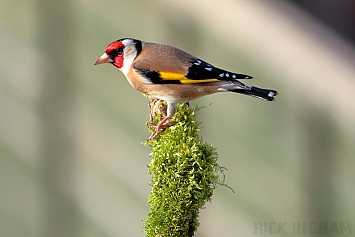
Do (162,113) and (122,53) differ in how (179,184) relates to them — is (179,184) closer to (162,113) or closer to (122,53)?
(162,113)

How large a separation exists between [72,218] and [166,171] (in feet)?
5.25

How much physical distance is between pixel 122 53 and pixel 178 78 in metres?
0.29

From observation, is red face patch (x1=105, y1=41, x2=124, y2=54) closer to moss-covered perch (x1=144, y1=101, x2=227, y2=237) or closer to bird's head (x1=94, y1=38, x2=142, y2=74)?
bird's head (x1=94, y1=38, x2=142, y2=74)

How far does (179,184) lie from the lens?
4.42 feet

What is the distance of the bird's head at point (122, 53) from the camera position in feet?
5.91

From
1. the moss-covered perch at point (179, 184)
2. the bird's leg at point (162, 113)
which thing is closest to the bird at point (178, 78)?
the bird's leg at point (162, 113)

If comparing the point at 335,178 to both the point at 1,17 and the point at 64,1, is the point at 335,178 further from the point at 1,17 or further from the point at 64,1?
the point at 1,17

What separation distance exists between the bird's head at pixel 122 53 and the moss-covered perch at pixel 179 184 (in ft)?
1.69

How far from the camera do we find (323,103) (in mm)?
2225

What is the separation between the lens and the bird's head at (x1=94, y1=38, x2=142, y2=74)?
1.80 m

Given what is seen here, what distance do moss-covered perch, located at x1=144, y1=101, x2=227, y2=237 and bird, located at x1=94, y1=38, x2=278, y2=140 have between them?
0.19 metres

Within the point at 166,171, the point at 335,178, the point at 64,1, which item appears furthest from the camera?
the point at 64,1

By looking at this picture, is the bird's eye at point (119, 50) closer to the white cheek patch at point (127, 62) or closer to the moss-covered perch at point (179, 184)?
the white cheek patch at point (127, 62)

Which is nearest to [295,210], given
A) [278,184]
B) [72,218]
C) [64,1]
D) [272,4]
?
[278,184]
